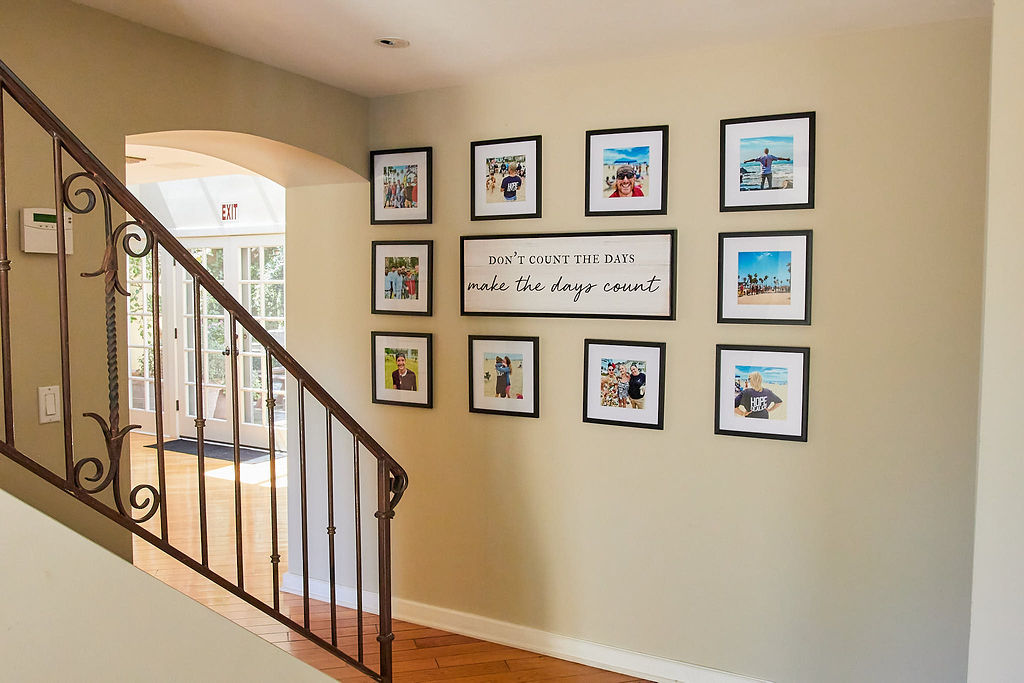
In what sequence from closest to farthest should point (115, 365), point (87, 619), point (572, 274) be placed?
point (87, 619) < point (115, 365) < point (572, 274)

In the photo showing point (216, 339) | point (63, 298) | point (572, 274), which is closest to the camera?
point (63, 298)

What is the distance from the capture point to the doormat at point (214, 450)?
673 cm

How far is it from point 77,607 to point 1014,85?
2289 mm

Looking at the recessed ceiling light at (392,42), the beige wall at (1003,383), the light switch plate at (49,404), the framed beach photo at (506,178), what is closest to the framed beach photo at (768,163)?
the framed beach photo at (506,178)

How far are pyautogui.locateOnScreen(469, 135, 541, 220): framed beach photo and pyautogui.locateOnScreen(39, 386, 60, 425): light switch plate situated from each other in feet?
5.76

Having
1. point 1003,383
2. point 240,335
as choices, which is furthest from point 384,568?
point 240,335

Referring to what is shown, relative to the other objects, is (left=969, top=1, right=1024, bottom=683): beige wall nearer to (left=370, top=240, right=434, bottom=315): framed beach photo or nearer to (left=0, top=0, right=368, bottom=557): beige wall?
(left=370, top=240, right=434, bottom=315): framed beach photo

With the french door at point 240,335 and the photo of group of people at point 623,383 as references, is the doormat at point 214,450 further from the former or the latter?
the photo of group of people at point 623,383

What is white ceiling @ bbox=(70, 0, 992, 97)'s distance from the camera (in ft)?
8.15

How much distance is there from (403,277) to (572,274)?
839mm

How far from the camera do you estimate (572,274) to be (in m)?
3.24

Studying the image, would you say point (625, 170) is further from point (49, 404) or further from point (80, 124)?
point (49, 404)

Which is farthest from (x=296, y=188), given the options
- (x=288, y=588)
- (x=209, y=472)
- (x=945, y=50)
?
(x=209, y=472)

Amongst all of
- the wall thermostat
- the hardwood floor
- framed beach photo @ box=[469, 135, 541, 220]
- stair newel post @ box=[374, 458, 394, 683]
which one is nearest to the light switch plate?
the wall thermostat
